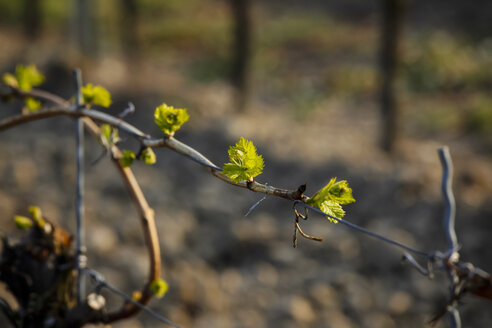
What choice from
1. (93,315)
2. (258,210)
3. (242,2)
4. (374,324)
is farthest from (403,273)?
(242,2)

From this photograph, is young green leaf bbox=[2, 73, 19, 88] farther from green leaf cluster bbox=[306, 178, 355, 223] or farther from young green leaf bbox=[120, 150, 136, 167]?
green leaf cluster bbox=[306, 178, 355, 223]

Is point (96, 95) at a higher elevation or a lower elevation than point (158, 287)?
higher

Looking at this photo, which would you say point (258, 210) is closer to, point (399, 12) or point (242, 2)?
point (399, 12)

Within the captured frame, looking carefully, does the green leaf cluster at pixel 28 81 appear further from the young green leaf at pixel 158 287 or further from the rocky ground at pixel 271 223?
the rocky ground at pixel 271 223

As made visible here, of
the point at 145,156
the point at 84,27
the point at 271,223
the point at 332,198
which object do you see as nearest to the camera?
the point at 332,198

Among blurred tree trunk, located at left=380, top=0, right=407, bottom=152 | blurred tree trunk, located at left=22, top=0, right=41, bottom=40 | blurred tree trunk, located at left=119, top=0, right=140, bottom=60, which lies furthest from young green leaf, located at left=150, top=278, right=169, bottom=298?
blurred tree trunk, located at left=22, top=0, right=41, bottom=40

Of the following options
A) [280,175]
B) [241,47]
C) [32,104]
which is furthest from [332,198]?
[241,47]

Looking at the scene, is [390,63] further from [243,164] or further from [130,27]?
[243,164]
